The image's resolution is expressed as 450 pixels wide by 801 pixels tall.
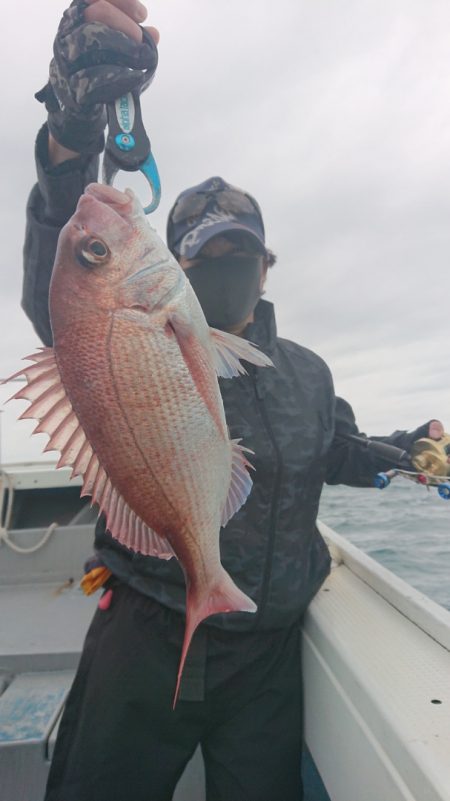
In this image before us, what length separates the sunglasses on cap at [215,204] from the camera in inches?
78.6

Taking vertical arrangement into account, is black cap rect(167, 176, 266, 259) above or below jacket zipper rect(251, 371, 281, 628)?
above

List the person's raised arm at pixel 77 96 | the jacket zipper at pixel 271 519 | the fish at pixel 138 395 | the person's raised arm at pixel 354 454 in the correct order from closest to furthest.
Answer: the fish at pixel 138 395 → the person's raised arm at pixel 77 96 → the jacket zipper at pixel 271 519 → the person's raised arm at pixel 354 454

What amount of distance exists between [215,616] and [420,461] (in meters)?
1.02

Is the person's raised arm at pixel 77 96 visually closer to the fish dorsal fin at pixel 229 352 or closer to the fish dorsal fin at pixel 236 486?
the fish dorsal fin at pixel 229 352

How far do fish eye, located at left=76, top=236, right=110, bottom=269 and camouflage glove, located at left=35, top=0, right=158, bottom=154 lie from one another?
1.22 feet

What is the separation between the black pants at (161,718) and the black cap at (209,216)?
1.30 metres

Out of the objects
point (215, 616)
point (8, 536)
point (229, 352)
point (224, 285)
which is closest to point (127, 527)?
point (229, 352)

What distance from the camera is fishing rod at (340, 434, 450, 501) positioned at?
1.98m

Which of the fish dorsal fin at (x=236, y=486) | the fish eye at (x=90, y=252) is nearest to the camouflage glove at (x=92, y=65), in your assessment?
the fish eye at (x=90, y=252)

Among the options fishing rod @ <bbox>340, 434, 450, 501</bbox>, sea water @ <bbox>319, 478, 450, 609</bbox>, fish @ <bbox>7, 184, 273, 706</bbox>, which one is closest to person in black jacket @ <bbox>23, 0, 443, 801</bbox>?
fishing rod @ <bbox>340, 434, 450, 501</bbox>

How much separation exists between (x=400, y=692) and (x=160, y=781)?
853mm

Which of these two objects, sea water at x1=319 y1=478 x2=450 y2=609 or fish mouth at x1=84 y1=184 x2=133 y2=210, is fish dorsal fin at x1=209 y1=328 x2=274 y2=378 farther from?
sea water at x1=319 y1=478 x2=450 y2=609

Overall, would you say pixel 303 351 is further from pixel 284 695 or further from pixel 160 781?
pixel 160 781

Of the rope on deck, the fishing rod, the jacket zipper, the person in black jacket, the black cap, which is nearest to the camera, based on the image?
the person in black jacket
